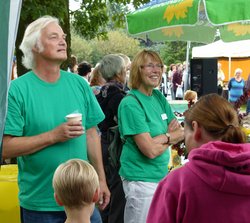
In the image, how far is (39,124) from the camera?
3.44 meters

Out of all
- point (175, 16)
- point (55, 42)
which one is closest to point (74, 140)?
point (55, 42)

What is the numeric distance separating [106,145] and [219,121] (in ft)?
12.0

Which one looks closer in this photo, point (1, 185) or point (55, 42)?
point (55, 42)

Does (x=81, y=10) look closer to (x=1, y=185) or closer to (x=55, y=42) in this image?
(x=1, y=185)

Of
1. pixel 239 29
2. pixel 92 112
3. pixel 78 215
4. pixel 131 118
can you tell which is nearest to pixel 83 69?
pixel 239 29

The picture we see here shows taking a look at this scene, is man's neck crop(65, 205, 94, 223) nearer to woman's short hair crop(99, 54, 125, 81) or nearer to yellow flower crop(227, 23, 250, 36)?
woman's short hair crop(99, 54, 125, 81)

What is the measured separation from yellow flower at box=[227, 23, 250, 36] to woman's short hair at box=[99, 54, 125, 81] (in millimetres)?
2110

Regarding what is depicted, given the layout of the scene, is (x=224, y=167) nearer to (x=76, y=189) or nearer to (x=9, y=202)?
(x=76, y=189)

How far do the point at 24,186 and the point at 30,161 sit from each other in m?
0.17

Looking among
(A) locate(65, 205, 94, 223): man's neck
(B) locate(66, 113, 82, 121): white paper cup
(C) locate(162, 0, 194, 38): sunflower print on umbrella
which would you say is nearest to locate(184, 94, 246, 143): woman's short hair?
(A) locate(65, 205, 94, 223): man's neck

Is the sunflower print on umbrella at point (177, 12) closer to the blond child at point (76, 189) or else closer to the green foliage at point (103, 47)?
the blond child at point (76, 189)

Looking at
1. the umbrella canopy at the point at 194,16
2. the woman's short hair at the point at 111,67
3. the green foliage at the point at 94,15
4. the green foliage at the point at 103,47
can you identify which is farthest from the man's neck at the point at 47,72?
the green foliage at the point at 103,47

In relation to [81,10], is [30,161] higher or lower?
lower

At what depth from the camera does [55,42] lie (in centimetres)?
362
